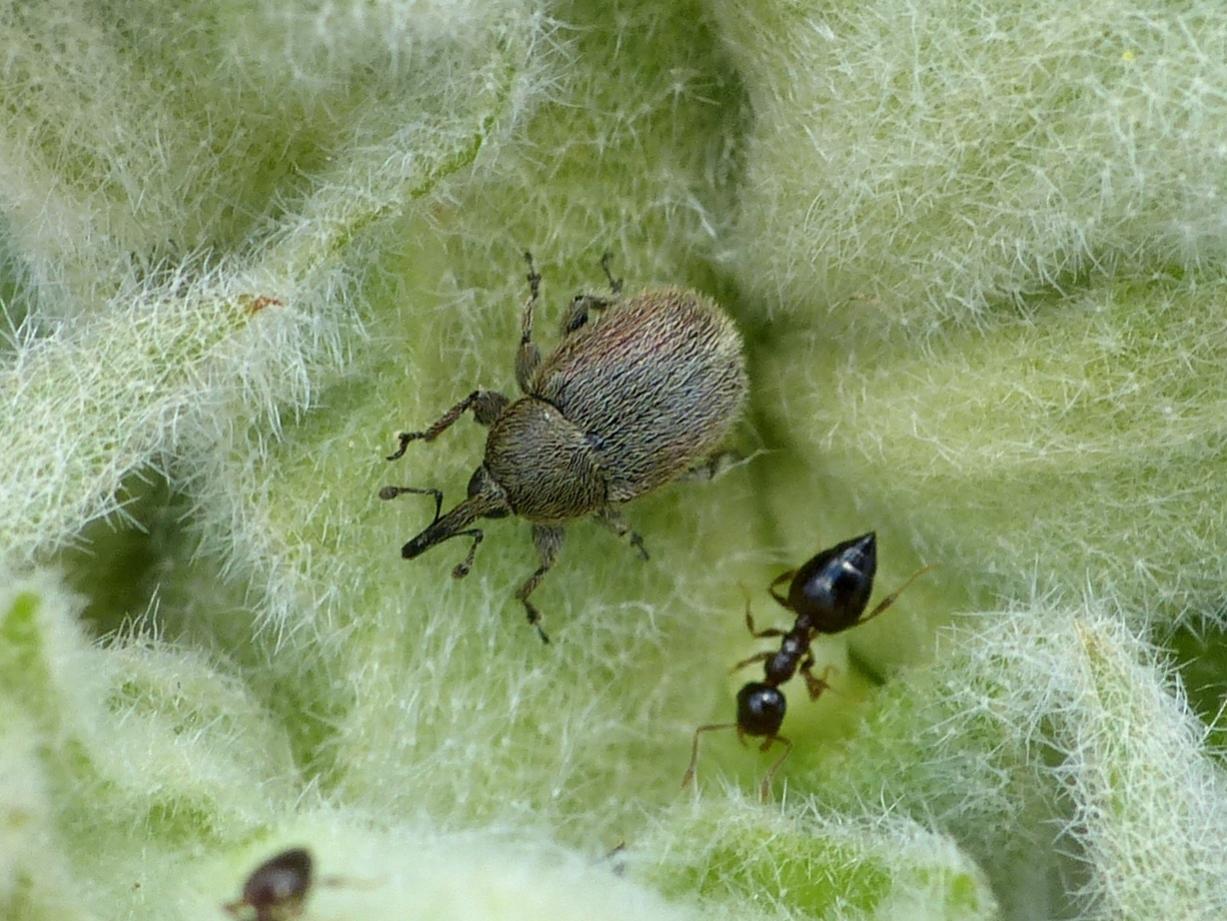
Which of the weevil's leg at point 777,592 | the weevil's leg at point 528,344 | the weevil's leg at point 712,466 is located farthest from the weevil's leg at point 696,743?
the weevil's leg at point 528,344

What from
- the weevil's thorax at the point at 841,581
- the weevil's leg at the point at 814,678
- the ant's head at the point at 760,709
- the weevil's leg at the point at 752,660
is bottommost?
the weevil's leg at the point at 814,678

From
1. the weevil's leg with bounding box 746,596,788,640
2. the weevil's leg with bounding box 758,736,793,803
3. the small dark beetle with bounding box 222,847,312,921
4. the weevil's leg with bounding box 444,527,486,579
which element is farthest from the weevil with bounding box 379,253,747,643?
the small dark beetle with bounding box 222,847,312,921

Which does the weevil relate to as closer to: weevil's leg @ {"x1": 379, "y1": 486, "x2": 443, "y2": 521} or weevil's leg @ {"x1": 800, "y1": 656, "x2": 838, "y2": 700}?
weevil's leg @ {"x1": 379, "y1": 486, "x2": 443, "y2": 521}

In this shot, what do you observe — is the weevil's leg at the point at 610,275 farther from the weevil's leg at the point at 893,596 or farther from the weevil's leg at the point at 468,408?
the weevil's leg at the point at 893,596

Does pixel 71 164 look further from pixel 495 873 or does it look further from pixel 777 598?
pixel 777 598

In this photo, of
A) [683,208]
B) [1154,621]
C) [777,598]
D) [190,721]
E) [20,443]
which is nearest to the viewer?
[20,443]

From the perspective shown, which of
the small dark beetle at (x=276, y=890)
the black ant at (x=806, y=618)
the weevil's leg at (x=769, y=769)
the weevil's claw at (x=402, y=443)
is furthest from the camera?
the black ant at (x=806, y=618)

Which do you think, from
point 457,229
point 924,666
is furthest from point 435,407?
point 924,666

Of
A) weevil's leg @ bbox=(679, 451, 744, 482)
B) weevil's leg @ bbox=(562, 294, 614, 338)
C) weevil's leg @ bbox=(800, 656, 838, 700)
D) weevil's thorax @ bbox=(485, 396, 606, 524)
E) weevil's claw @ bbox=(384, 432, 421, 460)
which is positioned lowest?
weevil's leg @ bbox=(800, 656, 838, 700)
